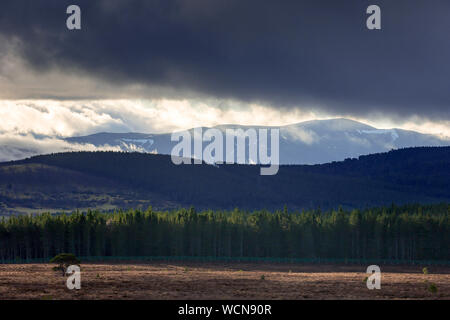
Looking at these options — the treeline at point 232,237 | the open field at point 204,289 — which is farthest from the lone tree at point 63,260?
the treeline at point 232,237

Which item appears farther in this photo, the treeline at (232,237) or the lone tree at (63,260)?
the treeline at (232,237)

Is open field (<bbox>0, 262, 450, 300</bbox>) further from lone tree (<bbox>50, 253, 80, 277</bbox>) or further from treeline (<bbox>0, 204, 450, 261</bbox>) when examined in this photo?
treeline (<bbox>0, 204, 450, 261</bbox>)

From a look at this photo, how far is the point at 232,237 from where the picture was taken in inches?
6978

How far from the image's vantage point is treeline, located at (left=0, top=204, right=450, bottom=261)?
16700 cm

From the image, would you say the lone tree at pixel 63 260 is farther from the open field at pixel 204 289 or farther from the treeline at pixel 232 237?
the treeline at pixel 232 237

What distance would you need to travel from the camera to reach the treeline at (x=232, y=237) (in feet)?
548

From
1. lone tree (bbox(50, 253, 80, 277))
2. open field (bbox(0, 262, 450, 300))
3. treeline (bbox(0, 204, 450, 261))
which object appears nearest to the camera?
open field (bbox(0, 262, 450, 300))

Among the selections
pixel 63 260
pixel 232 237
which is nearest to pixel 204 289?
pixel 63 260

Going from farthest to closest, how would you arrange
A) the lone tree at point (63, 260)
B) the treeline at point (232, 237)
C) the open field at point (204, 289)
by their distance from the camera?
the treeline at point (232, 237) → the lone tree at point (63, 260) → the open field at point (204, 289)

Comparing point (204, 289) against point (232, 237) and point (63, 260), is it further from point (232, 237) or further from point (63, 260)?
point (232, 237)

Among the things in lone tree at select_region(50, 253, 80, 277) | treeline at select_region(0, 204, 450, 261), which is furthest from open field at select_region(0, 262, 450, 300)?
treeline at select_region(0, 204, 450, 261)

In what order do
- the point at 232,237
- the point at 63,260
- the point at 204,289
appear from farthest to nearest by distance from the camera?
the point at 232,237 < the point at 63,260 < the point at 204,289

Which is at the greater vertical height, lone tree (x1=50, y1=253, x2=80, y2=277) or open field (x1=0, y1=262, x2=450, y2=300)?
lone tree (x1=50, y1=253, x2=80, y2=277)
